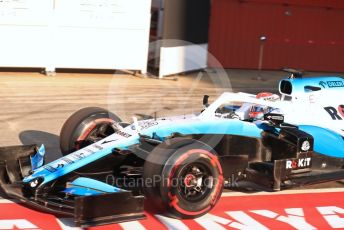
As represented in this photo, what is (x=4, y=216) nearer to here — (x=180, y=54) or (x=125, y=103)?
(x=125, y=103)

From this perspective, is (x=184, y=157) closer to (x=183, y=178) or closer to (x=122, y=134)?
(x=183, y=178)

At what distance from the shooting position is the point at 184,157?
225 inches

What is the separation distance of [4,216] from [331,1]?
14.4 meters

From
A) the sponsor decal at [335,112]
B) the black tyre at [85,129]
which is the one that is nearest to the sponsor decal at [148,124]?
the black tyre at [85,129]

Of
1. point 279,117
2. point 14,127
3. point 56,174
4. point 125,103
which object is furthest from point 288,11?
point 56,174

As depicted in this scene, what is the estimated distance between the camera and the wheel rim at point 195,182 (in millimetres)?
5808

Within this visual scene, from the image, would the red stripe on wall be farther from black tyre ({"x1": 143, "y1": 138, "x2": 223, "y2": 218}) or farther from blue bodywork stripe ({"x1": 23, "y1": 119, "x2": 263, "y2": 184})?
black tyre ({"x1": 143, "y1": 138, "x2": 223, "y2": 218})

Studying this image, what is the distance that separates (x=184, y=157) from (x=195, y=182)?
323mm

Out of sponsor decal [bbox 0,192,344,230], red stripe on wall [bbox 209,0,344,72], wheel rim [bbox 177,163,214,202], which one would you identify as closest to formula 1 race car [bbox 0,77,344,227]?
wheel rim [bbox 177,163,214,202]

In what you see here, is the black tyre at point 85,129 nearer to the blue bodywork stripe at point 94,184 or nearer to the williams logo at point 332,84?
the blue bodywork stripe at point 94,184

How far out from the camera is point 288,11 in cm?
1791

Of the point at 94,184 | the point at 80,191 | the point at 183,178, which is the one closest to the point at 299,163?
the point at 183,178

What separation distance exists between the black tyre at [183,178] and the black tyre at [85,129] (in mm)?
1357

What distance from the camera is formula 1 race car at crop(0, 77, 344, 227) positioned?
5656 mm
